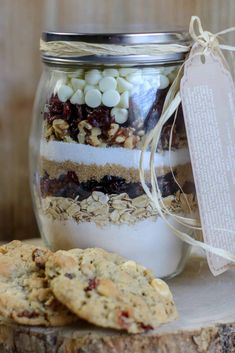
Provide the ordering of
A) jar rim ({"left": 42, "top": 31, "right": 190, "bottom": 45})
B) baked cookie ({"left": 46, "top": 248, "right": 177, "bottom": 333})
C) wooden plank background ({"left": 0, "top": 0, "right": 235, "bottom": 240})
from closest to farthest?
baked cookie ({"left": 46, "top": 248, "right": 177, "bottom": 333}) < jar rim ({"left": 42, "top": 31, "right": 190, "bottom": 45}) < wooden plank background ({"left": 0, "top": 0, "right": 235, "bottom": 240})

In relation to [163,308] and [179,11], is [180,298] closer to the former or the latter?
[163,308]

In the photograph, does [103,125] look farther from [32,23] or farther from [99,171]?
[32,23]

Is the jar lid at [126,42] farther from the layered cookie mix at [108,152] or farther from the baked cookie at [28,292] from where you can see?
the baked cookie at [28,292]

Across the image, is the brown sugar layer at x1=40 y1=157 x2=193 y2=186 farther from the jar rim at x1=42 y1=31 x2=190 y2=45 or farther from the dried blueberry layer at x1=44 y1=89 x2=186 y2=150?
the jar rim at x1=42 y1=31 x2=190 y2=45

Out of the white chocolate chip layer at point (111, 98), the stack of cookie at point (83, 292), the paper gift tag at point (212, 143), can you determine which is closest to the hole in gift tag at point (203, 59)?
the paper gift tag at point (212, 143)

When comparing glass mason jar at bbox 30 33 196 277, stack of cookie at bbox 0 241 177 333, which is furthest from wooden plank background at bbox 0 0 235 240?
stack of cookie at bbox 0 241 177 333

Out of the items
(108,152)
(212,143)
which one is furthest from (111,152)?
(212,143)
